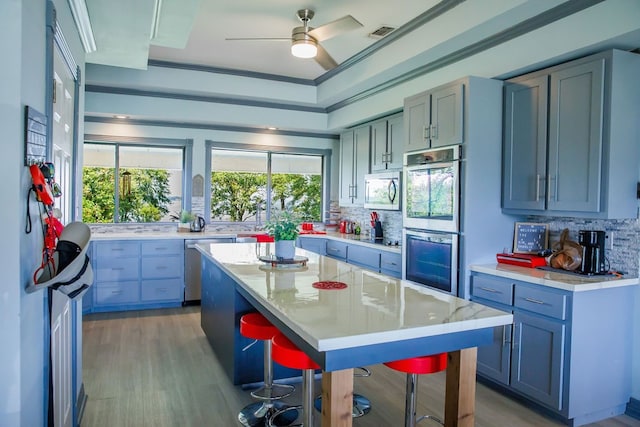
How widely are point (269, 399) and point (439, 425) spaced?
3.48 ft

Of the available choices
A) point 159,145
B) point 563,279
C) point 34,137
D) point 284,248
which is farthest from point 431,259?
point 159,145

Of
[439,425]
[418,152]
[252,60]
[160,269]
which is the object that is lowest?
[439,425]

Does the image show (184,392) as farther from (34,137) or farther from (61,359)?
(34,137)

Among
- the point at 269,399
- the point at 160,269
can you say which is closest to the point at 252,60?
the point at 160,269

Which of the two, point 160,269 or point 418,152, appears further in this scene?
point 160,269

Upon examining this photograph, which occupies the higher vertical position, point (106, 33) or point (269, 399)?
point (106, 33)

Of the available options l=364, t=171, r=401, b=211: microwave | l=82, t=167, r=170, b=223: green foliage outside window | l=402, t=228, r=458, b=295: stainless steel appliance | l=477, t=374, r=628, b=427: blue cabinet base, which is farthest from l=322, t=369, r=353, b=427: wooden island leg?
l=82, t=167, r=170, b=223: green foliage outside window

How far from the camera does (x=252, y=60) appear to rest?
497 centimetres

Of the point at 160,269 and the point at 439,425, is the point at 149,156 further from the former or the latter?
the point at 439,425

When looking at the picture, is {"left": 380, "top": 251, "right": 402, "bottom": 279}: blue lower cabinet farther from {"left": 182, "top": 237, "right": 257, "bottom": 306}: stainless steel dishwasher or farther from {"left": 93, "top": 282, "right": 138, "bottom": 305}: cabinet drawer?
{"left": 93, "top": 282, "right": 138, "bottom": 305}: cabinet drawer

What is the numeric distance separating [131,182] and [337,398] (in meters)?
5.09

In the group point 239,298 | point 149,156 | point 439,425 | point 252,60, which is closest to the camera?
point 439,425

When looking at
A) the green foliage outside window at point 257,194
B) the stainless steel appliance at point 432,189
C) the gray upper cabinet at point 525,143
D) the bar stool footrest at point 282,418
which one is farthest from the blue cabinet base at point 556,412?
the green foliage outside window at point 257,194

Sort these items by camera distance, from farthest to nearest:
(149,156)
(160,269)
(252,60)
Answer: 1. (149,156)
2. (160,269)
3. (252,60)
